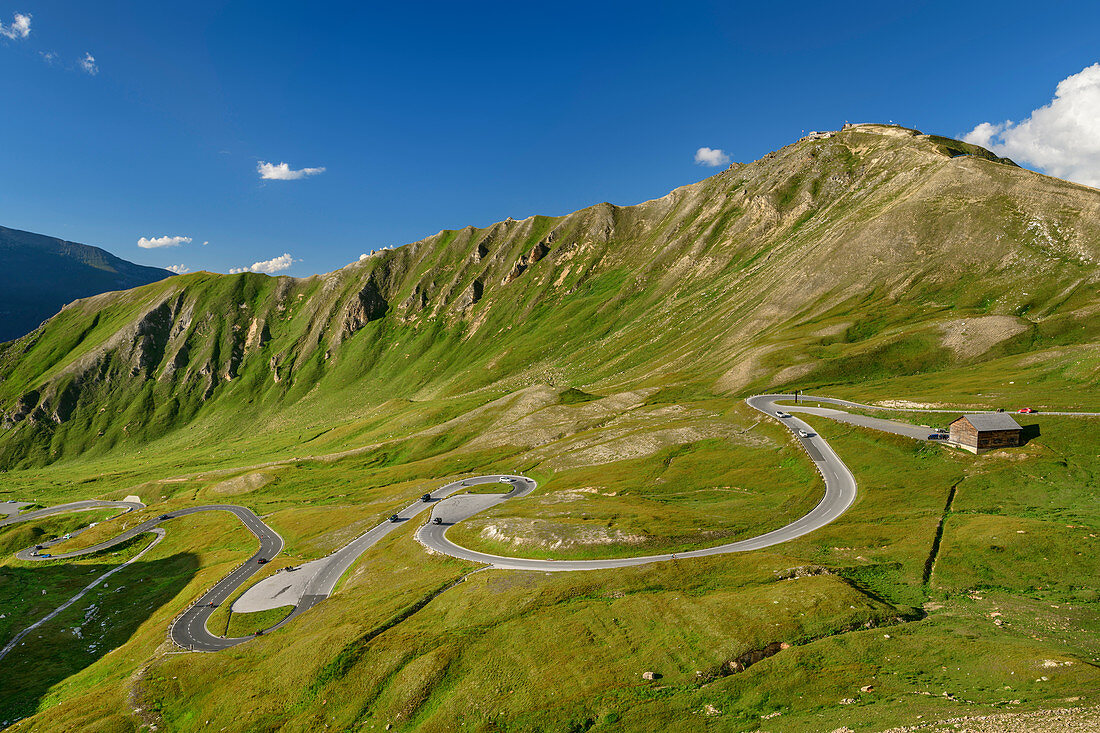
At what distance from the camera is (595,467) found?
120 m

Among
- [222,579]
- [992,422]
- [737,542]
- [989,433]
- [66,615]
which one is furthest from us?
[66,615]

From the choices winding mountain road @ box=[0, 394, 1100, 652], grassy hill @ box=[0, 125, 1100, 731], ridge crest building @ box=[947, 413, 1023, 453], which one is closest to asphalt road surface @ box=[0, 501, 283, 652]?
winding mountain road @ box=[0, 394, 1100, 652]

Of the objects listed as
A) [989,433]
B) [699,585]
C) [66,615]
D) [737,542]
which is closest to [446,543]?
[699,585]

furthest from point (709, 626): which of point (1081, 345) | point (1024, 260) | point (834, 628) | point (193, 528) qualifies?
point (1024, 260)

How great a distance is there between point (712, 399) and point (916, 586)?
101434mm

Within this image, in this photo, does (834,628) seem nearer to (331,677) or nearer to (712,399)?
(331,677)

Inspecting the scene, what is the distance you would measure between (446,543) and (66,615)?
79.0 meters

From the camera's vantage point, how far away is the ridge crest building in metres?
79.1

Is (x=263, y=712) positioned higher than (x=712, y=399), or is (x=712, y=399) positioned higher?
(x=712, y=399)

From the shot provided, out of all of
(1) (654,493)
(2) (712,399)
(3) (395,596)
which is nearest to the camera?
(3) (395,596)

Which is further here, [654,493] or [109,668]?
[654,493]

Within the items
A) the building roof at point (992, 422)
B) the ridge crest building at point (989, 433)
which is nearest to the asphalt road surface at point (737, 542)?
the ridge crest building at point (989, 433)

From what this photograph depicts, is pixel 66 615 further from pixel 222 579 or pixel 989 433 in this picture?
pixel 989 433

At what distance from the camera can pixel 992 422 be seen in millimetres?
80875
